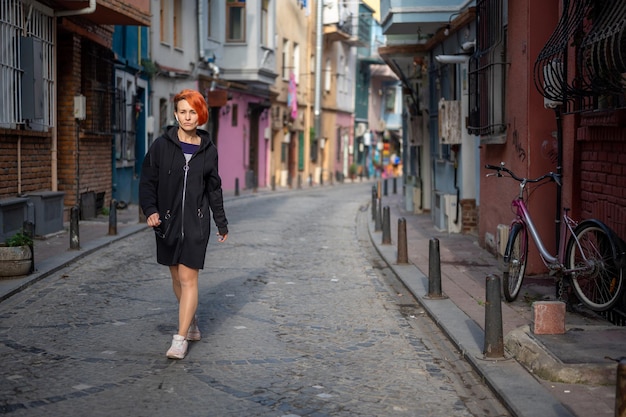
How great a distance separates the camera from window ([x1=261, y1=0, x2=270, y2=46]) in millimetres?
37062

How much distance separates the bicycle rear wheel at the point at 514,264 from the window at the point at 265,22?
90.8 ft

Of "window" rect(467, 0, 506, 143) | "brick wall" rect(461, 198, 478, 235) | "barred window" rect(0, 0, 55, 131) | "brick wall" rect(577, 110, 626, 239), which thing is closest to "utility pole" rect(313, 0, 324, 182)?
"brick wall" rect(461, 198, 478, 235)

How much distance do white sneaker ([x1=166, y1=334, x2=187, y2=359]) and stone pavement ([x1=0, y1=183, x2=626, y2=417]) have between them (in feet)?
7.09

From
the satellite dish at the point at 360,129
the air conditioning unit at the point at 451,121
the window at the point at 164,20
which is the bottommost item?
the air conditioning unit at the point at 451,121

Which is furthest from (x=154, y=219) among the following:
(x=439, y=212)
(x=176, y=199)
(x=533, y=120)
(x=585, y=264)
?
(x=439, y=212)

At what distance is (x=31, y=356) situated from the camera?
745cm

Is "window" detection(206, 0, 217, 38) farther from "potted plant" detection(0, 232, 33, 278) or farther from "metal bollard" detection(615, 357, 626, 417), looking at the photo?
"metal bollard" detection(615, 357, 626, 417)

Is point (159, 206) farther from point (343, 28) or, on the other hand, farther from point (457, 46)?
point (343, 28)

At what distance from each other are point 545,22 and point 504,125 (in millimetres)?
2009

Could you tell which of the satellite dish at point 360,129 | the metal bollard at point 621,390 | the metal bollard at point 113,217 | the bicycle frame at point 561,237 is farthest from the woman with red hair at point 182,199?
the satellite dish at point 360,129

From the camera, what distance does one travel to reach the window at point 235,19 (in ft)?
117

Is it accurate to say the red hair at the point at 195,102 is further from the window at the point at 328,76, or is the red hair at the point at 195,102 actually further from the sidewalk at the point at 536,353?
the window at the point at 328,76

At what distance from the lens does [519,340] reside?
7391mm

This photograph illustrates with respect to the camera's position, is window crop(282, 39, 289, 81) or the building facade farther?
window crop(282, 39, 289, 81)
